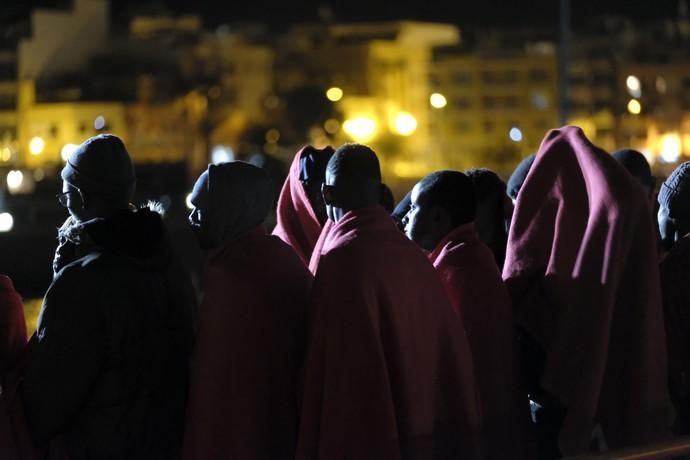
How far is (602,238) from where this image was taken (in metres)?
4.02

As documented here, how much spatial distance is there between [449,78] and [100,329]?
86.5 metres

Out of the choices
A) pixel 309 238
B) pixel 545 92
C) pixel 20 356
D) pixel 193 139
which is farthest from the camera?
pixel 545 92

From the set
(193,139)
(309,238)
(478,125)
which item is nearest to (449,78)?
(478,125)

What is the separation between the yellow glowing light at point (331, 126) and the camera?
79.9 meters

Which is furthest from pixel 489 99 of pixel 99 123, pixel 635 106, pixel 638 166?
pixel 638 166

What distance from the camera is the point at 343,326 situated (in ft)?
12.0

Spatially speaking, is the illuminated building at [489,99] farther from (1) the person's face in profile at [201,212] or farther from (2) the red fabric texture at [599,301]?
(1) the person's face in profile at [201,212]

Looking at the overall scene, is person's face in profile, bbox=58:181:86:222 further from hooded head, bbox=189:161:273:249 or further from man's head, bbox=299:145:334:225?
man's head, bbox=299:145:334:225

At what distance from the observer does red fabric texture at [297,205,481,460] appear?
3.65m

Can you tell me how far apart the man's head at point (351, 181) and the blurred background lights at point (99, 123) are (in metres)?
69.7

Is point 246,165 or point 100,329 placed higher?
point 246,165

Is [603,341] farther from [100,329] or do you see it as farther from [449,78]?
[449,78]

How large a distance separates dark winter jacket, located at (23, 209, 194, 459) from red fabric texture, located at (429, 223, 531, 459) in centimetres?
87

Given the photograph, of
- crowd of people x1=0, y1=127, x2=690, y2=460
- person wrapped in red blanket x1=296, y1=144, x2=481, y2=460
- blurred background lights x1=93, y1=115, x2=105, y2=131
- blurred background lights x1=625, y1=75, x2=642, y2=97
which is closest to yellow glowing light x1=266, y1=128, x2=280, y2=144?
blurred background lights x1=93, y1=115, x2=105, y2=131
